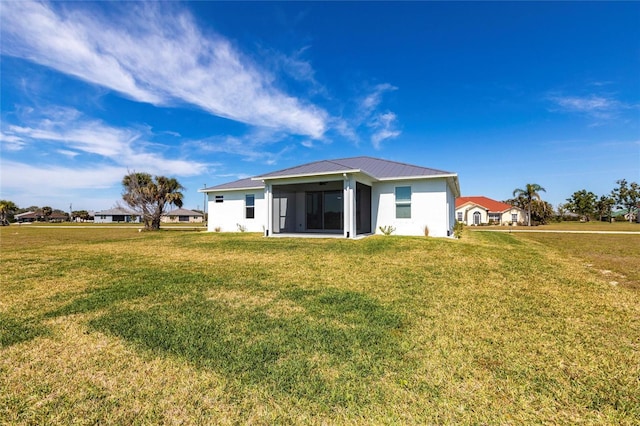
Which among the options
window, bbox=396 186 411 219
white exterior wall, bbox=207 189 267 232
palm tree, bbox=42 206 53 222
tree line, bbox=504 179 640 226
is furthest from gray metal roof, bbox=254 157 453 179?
palm tree, bbox=42 206 53 222

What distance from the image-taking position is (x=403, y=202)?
13508mm

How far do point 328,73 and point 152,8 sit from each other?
30.5 ft

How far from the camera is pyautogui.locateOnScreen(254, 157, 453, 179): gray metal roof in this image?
41.5ft

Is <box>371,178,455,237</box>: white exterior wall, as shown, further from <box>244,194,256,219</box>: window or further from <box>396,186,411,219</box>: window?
<box>244,194,256,219</box>: window

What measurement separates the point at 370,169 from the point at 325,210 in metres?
3.40

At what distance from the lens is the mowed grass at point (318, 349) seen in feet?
6.70

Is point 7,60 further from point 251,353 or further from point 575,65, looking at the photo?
point 575,65

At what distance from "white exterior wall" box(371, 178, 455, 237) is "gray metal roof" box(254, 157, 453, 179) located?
1.34 ft

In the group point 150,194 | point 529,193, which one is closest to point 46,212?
point 150,194

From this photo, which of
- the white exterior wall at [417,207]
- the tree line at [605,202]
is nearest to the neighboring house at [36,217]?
the white exterior wall at [417,207]

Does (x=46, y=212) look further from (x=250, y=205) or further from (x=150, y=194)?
(x=250, y=205)

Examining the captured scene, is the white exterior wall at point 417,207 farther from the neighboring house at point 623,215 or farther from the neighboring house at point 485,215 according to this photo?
the neighboring house at point 623,215

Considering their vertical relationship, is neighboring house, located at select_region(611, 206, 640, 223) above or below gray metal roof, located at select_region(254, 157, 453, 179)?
below

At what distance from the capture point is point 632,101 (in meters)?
17.2
